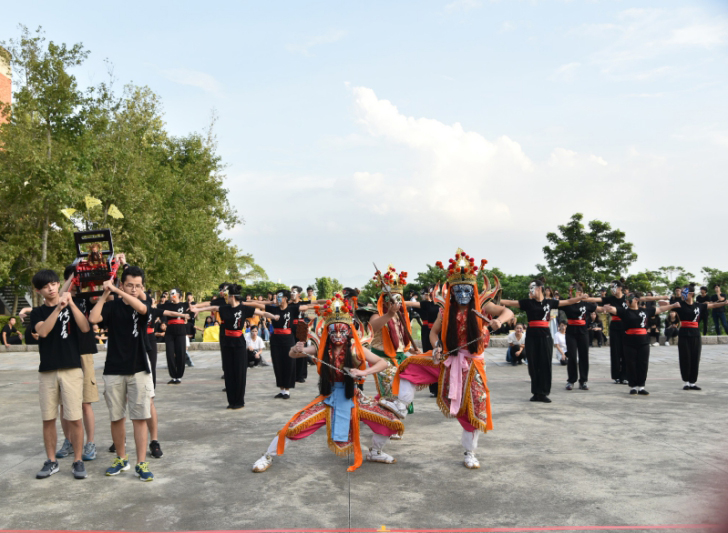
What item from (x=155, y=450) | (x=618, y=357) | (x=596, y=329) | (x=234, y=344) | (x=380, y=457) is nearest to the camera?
(x=380, y=457)

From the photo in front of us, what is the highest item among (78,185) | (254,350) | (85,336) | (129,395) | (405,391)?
(78,185)

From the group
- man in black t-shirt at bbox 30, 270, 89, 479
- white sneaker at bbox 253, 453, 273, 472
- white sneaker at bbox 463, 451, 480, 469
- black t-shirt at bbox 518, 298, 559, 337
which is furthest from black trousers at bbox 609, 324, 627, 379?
man in black t-shirt at bbox 30, 270, 89, 479

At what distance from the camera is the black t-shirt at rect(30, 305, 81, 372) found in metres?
5.69

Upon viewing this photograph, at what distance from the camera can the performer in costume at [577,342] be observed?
36.0 feet

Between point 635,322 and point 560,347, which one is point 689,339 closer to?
point 635,322

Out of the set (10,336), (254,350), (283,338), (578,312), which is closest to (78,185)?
(10,336)

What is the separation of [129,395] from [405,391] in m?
2.88

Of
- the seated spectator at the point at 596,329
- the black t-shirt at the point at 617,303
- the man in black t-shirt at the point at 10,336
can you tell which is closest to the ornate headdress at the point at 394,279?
A: the black t-shirt at the point at 617,303

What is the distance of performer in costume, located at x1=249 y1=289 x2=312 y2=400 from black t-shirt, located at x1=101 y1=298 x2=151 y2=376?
183 inches

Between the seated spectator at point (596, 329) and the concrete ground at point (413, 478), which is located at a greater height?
the seated spectator at point (596, 329)

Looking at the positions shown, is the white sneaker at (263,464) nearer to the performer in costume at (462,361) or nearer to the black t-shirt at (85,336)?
the performer in costume at (462,361)

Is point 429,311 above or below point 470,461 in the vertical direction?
above

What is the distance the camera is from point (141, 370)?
18.8ft

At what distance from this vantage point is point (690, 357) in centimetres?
1070
